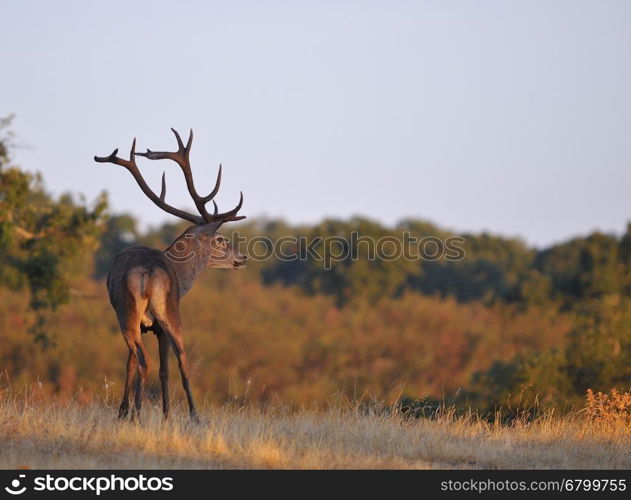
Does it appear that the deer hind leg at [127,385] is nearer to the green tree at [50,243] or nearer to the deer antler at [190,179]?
the deer antler at [190,179]

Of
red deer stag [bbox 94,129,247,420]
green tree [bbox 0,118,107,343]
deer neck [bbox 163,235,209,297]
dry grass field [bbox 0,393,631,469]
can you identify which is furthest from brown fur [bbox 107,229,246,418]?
green tree [bbox 0,118,107,343]

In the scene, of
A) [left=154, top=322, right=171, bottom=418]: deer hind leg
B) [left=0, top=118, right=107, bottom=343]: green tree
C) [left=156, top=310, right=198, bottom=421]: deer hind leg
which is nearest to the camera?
[left=156, top=310, right=198, bottom=421]: deer hind leg

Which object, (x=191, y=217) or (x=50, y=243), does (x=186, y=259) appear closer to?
(x=191, y=217)

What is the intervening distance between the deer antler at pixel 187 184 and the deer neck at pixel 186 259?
358mm

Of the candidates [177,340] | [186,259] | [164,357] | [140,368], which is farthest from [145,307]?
[186,259]

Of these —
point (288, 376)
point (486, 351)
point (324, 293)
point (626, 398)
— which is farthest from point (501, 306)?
point (626, 398)

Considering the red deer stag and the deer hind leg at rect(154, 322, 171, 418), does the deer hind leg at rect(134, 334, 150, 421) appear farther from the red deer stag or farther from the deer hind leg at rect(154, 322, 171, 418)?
the deer hind leg at rect(154, 322, 171, 418)

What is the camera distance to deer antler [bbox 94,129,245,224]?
42.5 ft

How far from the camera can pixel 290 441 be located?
33.9ft

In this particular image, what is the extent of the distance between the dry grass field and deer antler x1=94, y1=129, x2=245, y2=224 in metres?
2.53

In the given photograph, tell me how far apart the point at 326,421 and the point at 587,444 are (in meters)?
3.00

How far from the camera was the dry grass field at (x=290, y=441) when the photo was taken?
9273mm

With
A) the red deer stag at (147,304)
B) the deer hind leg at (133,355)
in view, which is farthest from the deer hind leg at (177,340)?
the deer hind leg at (133,355)

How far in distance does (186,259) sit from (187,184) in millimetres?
1077
